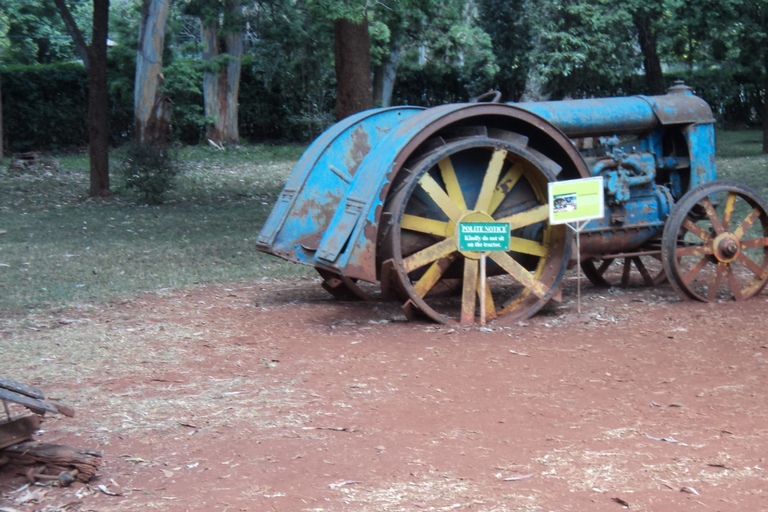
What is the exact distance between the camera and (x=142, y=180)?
15461 mm

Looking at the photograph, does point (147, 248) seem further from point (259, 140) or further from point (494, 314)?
point (259, 140)

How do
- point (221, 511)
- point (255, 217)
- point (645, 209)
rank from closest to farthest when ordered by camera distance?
point (221, 511), point (645, 209), point (255, 217)

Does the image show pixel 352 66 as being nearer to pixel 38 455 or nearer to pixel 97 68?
pixel 97 68

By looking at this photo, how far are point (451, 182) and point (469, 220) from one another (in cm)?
40

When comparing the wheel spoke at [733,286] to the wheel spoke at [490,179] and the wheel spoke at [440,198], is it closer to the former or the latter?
the wheel spoke at [490,179]

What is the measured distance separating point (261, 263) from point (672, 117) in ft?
16.6

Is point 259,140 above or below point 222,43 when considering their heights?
below

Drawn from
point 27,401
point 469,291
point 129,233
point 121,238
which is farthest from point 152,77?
point 27,401

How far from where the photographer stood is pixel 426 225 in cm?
712

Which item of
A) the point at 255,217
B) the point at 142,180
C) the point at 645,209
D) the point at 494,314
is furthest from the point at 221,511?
the point at 142,180

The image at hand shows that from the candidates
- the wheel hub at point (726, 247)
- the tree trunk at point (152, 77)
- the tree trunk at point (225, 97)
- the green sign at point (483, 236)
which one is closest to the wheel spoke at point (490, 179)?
the green sign at point (483, 236)

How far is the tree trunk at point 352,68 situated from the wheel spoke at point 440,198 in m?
6.66

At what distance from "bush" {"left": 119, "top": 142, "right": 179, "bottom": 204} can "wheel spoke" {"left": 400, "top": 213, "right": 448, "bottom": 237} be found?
9.45m

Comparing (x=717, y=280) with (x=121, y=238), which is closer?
(x=717, y=280)
